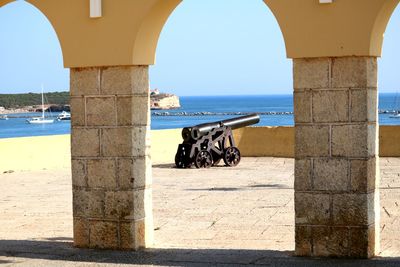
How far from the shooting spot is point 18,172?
17953 mm

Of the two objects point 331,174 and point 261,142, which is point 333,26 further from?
point 261,142

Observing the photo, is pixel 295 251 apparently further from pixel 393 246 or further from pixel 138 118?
pixel 138 118

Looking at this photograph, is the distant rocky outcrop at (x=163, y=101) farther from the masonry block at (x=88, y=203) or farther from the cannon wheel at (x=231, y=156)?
the masonry block at (x=88, y=203)

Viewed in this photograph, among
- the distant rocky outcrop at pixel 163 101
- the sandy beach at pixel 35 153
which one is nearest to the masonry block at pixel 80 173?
the sandy beach at pixel 35 153

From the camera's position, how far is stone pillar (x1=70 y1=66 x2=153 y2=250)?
28.2 ft

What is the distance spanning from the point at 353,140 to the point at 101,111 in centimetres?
248

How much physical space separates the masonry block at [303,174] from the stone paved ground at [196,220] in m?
0.65

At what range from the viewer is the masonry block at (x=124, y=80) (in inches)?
337

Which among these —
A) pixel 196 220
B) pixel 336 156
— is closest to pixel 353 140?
pixel 336 156

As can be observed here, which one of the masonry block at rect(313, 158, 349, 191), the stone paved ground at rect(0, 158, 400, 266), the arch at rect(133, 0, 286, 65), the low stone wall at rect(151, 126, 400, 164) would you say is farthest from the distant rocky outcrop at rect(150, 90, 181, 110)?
the masonry block at rect(313, 158, 349, 191)

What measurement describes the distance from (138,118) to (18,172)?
986 cm

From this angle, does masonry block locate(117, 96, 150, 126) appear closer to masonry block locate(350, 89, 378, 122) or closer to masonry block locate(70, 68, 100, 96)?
masonry block locate(70, 68, 100, 96)

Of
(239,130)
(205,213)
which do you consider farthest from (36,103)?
(205,213)

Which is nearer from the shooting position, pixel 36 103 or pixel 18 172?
pixel 18 172
